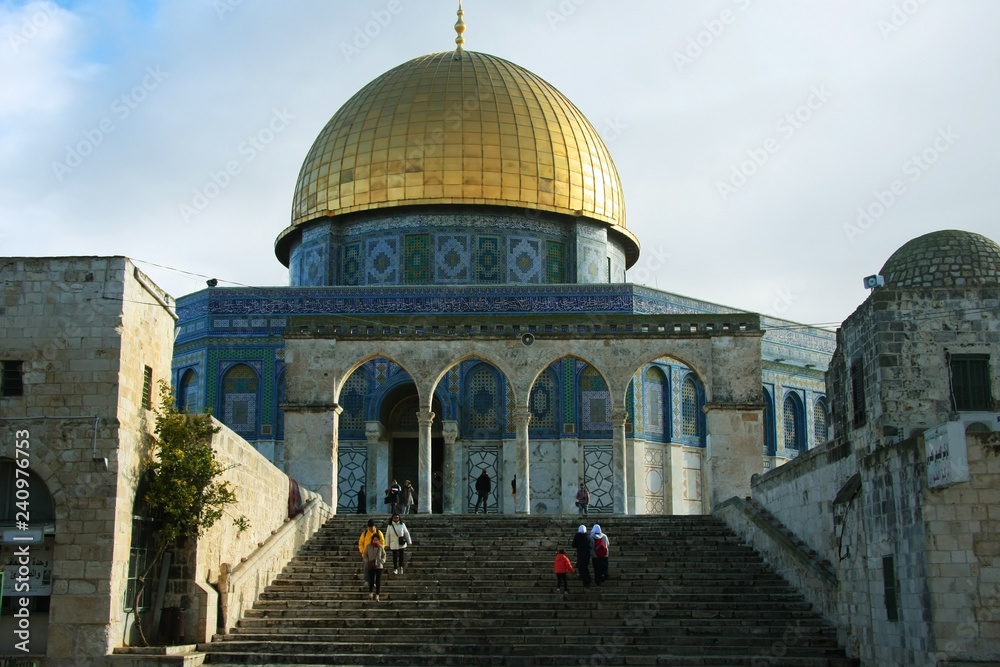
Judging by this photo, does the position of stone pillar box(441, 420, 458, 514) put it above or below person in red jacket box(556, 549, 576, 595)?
above

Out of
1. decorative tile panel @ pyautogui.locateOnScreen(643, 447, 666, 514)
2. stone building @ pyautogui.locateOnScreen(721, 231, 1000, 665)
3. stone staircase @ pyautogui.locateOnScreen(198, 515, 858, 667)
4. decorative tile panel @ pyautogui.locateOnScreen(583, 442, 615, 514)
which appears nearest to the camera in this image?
stone building @ pyautogui.locateOnScreen(721, 231, 1000, 665)

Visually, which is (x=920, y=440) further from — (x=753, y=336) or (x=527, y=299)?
(x=527, y=299)

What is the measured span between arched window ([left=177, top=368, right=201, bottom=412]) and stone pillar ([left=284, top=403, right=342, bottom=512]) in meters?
6.16

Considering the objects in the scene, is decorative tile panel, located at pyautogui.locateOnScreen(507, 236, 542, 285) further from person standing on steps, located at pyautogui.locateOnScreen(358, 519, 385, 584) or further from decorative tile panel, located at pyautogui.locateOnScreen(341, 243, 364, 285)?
person standing on steps, located at pyautogui.locateOnScreen(358, 519, 385, 584)

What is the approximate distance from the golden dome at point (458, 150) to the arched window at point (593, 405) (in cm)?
489

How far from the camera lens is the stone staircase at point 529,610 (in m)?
14.1

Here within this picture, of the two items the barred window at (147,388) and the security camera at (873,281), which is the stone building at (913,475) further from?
the barred window at (147,388)

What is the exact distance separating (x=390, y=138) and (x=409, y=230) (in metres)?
2.39

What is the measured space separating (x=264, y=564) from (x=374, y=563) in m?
1.67

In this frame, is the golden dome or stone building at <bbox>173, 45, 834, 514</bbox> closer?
stone building at <bbox>173, 45, 834, 514</bbox>

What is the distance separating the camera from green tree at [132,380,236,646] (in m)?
14.4

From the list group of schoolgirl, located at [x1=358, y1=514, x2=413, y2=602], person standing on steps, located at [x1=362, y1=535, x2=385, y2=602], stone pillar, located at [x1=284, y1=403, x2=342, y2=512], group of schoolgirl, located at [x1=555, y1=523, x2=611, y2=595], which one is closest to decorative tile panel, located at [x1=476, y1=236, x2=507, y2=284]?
stone pillar, located at [x1=284, y1=403, x2=342, y2=512]

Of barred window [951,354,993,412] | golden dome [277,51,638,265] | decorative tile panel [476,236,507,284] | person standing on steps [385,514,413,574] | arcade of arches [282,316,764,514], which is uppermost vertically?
golden dome [277,51,638,265]

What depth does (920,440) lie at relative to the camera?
12.5 meters
